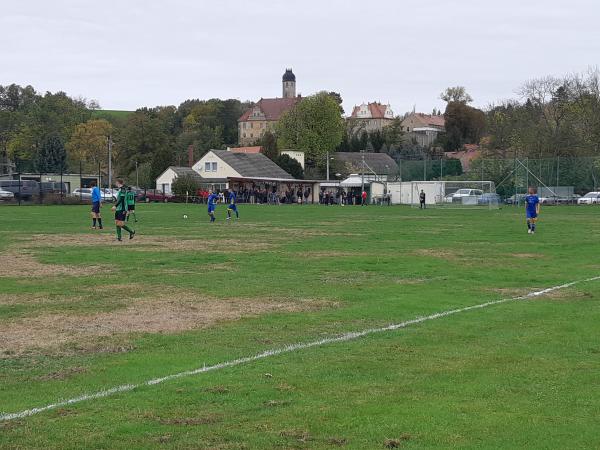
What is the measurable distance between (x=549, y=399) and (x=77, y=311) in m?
7.58

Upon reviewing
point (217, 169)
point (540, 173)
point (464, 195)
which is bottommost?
point (464, 195)

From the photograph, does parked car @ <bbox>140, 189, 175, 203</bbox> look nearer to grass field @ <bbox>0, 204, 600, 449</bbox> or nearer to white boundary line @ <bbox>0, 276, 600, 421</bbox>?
grass field @ <bbox>0, 204, 600, 449</bbox>

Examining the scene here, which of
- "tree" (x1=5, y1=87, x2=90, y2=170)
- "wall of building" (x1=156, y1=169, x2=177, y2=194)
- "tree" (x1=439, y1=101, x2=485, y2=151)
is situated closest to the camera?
"wall of building" (x1=156, y1=169, x2=177, y2=194)

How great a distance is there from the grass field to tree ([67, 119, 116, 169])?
101523 millimetres

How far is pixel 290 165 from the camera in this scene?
11419cm

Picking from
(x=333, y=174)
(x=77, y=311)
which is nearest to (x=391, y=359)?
(x=77, y=311)

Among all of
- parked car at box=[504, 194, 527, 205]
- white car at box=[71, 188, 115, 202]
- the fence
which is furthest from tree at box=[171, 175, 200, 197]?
parked car at box=[504, 194, 527, 205]

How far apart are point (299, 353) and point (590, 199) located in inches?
2616

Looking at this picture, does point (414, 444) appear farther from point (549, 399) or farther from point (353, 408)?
point (549, 399)

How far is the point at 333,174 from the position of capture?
126000mm

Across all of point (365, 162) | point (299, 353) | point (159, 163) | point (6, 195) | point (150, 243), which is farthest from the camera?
point (365, 162)

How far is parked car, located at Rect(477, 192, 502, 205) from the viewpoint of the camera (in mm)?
70812

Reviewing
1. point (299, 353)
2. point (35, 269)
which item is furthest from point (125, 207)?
point (299, 353)

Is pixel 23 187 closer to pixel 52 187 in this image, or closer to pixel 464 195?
pixel 52 187
